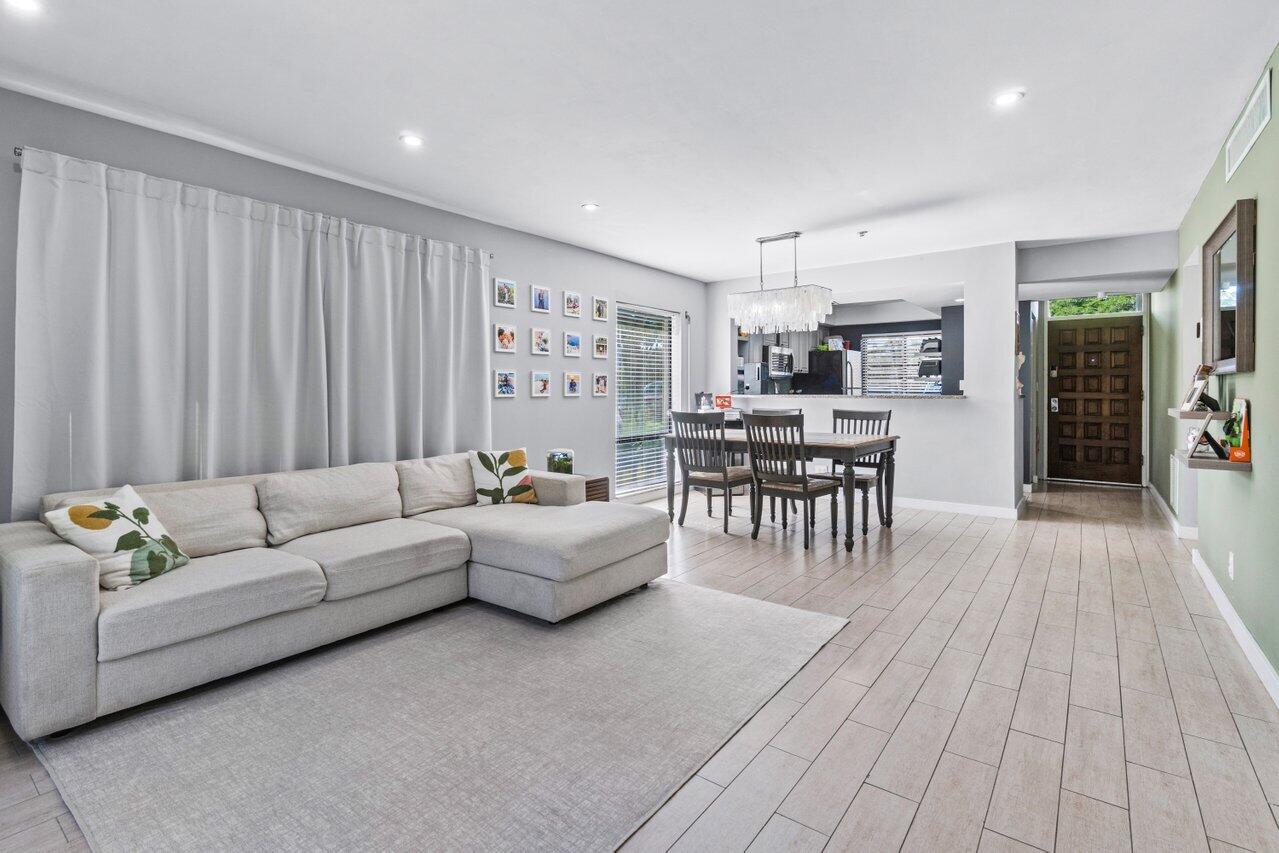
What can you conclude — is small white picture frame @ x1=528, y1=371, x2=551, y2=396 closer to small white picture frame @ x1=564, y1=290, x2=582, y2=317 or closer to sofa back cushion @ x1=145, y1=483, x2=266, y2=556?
small white picture frame @ x1=564, y1=290, x2=582, y2=317

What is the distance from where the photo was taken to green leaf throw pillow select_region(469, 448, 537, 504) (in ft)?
13.4

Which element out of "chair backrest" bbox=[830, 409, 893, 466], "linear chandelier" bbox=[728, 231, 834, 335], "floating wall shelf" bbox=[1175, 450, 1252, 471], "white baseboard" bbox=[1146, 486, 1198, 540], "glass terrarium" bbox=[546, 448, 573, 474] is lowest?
Result: "white baseboard" bbox=[1146, 486, 1198, 540]

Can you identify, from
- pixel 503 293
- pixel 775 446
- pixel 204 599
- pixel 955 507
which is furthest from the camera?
pixel 955 507

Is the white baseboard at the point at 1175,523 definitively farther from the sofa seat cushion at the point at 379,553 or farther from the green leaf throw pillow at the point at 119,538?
the green leaf throw pillow at the point at 119,538

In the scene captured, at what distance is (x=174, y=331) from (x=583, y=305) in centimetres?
323

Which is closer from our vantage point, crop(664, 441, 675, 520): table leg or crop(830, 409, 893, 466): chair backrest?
crop(664, 441, 675, 520): table leg

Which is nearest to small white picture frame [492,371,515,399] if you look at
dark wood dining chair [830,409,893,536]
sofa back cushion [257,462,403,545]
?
sofa back cushion [257,462,403,545]

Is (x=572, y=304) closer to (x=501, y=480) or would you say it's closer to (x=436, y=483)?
(x=501, y=480)

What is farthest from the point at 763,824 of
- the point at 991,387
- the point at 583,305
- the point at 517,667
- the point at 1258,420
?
the point at 991,387

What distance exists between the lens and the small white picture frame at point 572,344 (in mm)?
5543

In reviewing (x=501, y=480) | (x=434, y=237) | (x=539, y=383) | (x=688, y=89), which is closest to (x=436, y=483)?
(x=501, y=480)

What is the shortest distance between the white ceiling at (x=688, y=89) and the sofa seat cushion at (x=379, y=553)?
207 cm

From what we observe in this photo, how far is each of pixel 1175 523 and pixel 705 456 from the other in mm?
3845

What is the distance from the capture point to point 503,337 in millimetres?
4938
